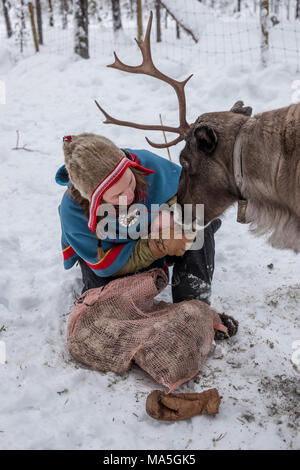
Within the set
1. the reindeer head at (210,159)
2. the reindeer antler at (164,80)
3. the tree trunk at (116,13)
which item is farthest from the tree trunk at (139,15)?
the reindeer head at (210,159)

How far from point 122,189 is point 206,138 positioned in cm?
60

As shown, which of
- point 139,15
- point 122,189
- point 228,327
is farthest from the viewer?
point 139,15

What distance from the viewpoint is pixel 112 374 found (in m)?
2.32

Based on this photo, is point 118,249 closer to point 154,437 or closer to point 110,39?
point 154,437

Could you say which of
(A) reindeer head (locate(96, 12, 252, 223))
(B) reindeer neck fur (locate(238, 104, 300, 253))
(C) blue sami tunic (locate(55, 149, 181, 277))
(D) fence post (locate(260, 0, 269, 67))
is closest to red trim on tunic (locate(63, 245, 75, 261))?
(C) blue sami tunic (locate(55, 149, 181, 277))

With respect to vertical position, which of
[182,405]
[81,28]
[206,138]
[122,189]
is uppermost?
[81,28]

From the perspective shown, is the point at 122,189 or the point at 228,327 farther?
the point at 228,327

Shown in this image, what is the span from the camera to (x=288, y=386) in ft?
7.32

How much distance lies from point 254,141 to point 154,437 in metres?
1.53

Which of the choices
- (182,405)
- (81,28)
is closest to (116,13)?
(81,28)

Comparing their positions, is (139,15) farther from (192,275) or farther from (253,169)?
(253,169)

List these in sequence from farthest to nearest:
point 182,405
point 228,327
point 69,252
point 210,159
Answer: point 69,252, point 228,327, point 210,159, point 182,405

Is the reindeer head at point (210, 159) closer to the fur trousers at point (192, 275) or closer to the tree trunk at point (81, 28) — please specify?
the fur trousers at point (192, 275)
